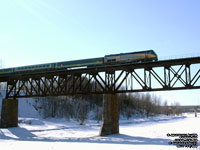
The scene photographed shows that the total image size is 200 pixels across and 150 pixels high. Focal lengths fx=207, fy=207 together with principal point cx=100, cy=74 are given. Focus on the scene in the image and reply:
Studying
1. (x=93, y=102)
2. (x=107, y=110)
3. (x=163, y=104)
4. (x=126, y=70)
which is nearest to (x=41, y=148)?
(x=107, y=110)

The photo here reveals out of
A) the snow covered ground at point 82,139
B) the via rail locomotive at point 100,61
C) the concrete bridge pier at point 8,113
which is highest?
the via rail locomotive at point 100,61

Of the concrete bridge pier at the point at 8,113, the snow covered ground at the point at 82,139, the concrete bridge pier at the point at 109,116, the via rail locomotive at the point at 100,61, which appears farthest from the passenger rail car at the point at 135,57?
the concrete bridge pier at the point at 8,113

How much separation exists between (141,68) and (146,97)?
103m

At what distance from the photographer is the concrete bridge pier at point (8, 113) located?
36406 millimetres

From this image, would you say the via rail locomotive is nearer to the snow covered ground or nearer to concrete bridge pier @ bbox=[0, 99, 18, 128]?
concrete bridge pier @ bbox=[0, 99, 18, 128]

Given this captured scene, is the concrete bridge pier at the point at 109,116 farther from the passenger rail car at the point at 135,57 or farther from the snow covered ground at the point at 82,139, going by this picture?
the passenger rail car at the point at 135,57

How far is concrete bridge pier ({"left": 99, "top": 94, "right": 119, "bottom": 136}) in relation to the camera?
28391 millimetres

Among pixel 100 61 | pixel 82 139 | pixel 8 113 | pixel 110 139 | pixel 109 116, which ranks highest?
pixel 100 61

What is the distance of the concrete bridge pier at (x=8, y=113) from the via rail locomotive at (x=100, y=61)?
5.89 metres

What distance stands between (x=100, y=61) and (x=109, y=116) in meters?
8.67

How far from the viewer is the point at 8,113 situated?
121ft

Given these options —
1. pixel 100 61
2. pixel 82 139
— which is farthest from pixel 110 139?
pixel 100 61

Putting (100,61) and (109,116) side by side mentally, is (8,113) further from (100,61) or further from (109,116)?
(109,116)

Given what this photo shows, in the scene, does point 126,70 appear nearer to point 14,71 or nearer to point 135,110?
point 14,71
